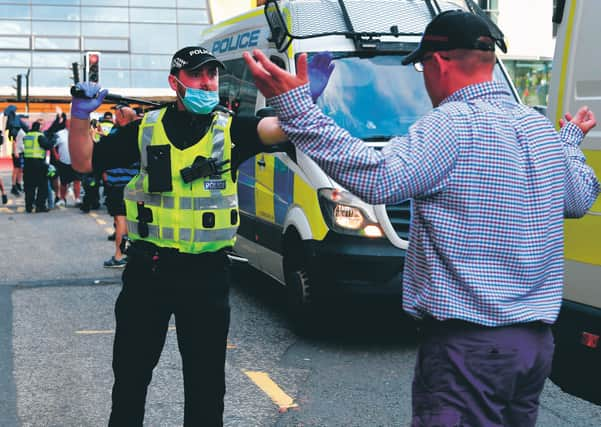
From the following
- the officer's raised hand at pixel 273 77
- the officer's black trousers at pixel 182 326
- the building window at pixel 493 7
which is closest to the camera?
the officer's raised hand at pixel 273 77

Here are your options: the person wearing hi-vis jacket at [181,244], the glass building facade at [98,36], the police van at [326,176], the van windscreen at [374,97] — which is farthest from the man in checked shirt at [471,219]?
the glass building facade at [98,36]

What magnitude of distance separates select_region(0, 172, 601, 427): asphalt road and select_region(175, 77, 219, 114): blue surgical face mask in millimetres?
1907

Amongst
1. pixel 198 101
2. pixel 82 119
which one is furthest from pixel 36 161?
pixel 82 119

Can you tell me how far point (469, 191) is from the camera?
2361 millimetres

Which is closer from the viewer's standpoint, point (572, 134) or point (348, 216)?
point (572, 134)

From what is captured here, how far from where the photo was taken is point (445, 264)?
2408 mm

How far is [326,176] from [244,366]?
1.36m

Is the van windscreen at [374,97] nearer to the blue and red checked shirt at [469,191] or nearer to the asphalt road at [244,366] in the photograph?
the asphalt road at [244,366]

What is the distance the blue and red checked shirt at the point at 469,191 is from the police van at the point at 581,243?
1.76 metres

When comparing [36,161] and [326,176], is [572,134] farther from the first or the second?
[36,161]

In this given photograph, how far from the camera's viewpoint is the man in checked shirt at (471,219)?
2.28 m

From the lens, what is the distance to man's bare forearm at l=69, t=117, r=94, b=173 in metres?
3.57

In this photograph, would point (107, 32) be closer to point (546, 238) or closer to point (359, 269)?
point (359, 269)

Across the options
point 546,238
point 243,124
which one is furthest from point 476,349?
point 243,124
